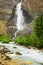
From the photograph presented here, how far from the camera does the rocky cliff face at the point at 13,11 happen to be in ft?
285

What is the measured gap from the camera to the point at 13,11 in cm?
9006

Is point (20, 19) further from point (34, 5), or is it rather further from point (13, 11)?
point (34, 5)

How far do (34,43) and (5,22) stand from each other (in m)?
46.3

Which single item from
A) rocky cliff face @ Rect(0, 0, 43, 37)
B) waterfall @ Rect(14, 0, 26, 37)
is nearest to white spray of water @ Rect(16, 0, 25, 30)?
waterfall @ Rect(14, 0, 26, 37)

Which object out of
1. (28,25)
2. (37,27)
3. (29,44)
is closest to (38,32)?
(37,27)

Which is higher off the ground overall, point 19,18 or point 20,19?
point 19,18

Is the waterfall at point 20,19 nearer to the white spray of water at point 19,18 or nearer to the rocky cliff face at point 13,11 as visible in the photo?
the white spray of water at point 19,18

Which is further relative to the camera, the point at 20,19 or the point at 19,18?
the point at 19,18

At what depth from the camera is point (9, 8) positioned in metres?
95.9

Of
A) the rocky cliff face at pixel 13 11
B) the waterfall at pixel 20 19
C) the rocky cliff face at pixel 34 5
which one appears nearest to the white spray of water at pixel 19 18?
the waterfall at pixel 20 19

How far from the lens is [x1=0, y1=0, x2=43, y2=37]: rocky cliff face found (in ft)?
285

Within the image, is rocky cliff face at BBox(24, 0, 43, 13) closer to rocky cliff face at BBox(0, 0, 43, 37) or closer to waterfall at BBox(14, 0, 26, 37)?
rocky cliff face at BBox(0, 0, 43, 37)

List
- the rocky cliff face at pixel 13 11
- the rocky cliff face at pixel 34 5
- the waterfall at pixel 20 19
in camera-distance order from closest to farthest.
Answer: the waterfall at pixel 20 19 < the rocky cliff face at pixel 13 11 < the rocky cliff face at pixel 34 5

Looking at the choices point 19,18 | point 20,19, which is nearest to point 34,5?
point 19,18
